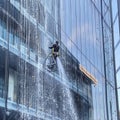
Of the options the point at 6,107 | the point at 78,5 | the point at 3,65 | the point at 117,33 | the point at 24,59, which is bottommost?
the point at 6,107

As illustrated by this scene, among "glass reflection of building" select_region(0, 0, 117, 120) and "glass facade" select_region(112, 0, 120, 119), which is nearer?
"glass reflection of building" select_region(0, 0, 117, 120)

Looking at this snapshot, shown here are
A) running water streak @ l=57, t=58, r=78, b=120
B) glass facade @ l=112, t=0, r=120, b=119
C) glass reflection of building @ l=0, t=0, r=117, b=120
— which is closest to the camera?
glass reflection of building @ l=0, t=0, r=117, b=120

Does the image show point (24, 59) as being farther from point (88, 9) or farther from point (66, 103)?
point (88, 9)

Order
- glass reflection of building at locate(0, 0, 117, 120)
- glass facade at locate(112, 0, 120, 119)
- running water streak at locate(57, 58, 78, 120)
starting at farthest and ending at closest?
glass facade at locate(112, 0, 120, 119), running water streak at locate(57, 58, 78, 120), glass reflection of building at locate(0, 0, 117, 120)

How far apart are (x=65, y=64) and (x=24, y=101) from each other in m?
4.62

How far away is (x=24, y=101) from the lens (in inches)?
488

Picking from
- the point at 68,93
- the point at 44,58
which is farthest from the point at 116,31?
the point at 44,58

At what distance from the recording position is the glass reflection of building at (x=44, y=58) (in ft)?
38.9

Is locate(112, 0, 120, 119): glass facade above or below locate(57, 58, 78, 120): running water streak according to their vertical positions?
above

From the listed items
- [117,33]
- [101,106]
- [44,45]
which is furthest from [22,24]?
[117,33]

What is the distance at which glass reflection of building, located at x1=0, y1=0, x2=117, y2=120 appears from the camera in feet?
38.9

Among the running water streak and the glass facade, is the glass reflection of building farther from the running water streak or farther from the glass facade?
the glass facade

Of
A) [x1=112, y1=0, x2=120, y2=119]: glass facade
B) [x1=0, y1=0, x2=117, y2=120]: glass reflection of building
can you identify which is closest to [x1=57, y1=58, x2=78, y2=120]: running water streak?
[x1=0, y1=0, x2=117, y2=120]: glass reflection of building

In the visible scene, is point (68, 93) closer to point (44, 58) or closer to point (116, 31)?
point (44, 58)
